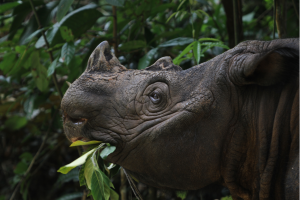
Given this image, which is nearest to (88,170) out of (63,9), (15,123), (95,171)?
(95,171)

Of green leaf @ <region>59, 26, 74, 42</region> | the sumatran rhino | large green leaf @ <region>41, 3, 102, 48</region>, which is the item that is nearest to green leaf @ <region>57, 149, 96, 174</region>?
the sumatran rhino

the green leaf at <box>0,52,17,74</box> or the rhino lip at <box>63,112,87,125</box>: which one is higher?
the green leaf at <box>0,52,17,74</box>

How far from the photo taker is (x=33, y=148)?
4.73m

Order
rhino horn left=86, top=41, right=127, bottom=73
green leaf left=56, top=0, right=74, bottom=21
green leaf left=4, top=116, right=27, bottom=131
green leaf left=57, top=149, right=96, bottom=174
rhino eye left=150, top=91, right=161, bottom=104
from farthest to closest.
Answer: green leaf left=4, top=116, right=27, bottom=131, green leaf left=56, top=0, right=74, bottom=21, rhino horn left=86, top=41, right=127, bottom=73, rhino eye left=150, top=91, right=161, bottom=104, green leaf left=57, top=149, right=96, bottom=174

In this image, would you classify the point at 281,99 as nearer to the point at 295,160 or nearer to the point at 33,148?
the point at 295,160

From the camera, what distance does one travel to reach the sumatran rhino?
1300mm

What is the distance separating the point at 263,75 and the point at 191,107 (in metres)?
0.31

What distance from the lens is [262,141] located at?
1317 millimetres

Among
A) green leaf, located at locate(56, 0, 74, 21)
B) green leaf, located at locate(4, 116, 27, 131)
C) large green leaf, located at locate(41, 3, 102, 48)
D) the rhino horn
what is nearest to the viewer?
the rhino horn

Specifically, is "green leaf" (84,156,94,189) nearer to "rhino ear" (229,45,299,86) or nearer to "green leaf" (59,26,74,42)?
"rhino ear" (229,45,299,86)

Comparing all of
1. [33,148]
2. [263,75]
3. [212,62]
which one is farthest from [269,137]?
[33,148]

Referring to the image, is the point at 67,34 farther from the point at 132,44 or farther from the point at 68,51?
the point at 132,44

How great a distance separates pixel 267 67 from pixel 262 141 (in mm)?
295

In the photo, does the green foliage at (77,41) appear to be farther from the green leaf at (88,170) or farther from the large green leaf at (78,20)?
the green leaf at (88,170)
